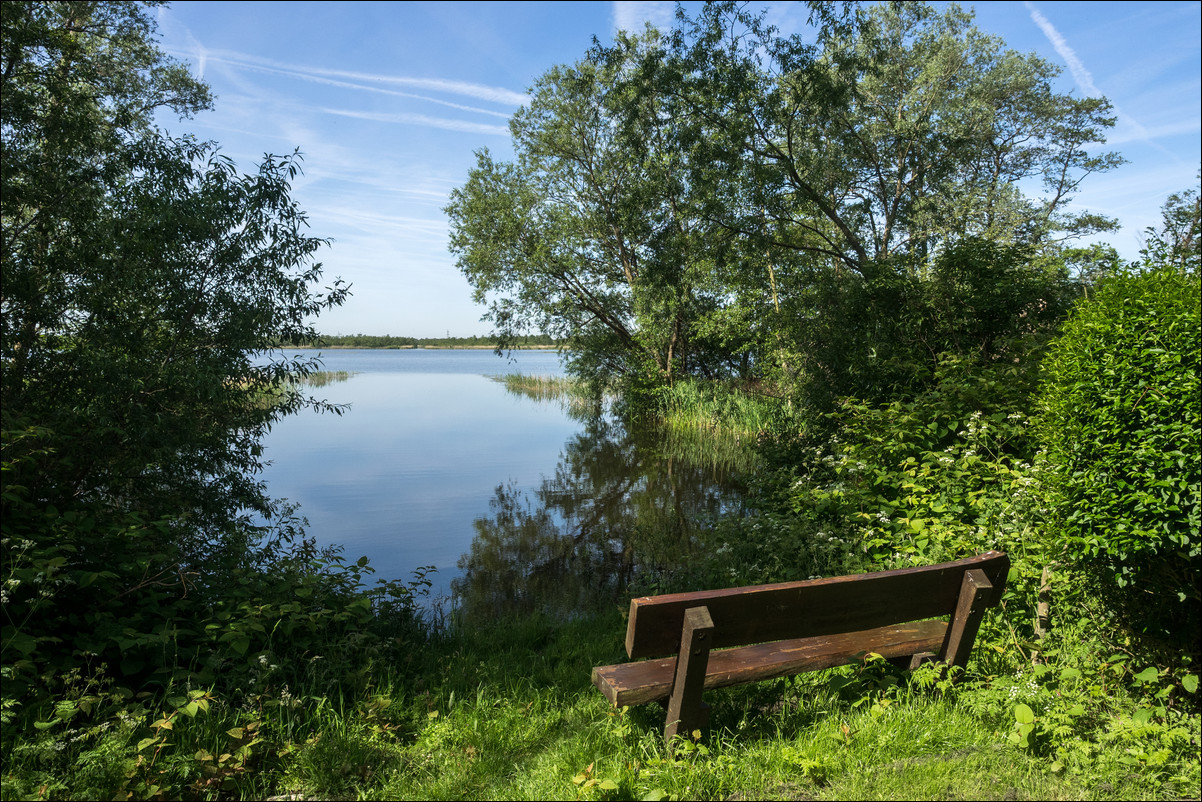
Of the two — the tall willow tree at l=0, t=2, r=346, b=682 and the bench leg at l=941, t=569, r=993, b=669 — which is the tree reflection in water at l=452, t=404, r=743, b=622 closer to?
the tall willow tree at l=0, t=2, r=346, b=682

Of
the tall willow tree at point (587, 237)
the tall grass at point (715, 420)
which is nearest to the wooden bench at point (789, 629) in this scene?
the tall grass at point (715, 420)

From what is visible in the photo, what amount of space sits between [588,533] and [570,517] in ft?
3.10

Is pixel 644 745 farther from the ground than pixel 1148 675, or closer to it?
closer to it

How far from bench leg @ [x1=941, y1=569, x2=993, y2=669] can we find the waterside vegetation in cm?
16

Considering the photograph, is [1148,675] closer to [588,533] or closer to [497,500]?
[588,533]

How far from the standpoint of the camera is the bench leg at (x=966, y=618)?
3.26 meters

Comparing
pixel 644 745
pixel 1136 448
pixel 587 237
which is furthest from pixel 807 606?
pixel 587 237

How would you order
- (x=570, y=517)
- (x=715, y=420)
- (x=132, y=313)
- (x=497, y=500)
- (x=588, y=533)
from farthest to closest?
(x=715, y=420)
(x=497, y=500)
(x=570, y=517)
(x=588, y=533)
(x=132, y=313)

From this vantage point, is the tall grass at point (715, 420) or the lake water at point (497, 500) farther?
the tall grass at point (715, 420)

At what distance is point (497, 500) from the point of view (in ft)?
36.4

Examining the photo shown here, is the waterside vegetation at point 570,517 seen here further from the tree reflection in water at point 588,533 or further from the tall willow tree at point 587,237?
the tall willow tree at point 587,237

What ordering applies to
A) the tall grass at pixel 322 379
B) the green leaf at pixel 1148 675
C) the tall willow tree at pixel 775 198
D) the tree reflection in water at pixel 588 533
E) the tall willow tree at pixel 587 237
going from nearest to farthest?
the green leaf at pixel 1148 675 < the tree reflection in water at pixel 588 533 < the tall willow tree at pixel 775 198 < the tall willow tree at pixel 587 237 < the tall grass at pixel 322 379

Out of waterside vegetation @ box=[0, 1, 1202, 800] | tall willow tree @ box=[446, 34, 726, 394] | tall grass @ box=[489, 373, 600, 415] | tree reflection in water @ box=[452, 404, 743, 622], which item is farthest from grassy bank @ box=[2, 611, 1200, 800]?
tall grass @ box=[489, 373, 600, 415]

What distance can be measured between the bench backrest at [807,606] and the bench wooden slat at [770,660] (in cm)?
17
